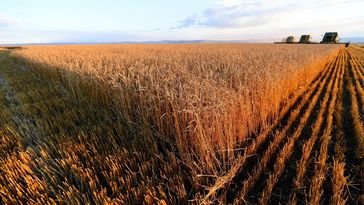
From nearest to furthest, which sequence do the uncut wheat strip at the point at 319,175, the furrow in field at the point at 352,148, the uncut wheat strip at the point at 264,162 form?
the uncut wheat strip at the point at 319,175
the uncut wheat strip at the point at 264,162
the furrow in field at the point at 352,148

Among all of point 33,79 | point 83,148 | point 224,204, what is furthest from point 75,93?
point 224,204

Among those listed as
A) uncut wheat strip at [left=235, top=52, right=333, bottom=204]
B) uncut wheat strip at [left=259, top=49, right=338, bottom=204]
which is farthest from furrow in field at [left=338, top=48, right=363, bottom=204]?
uncut wheat strip at [left=235, top=52, right=333, bottom=204]

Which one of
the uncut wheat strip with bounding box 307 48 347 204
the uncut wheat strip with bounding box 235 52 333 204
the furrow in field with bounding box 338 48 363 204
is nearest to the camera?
the uncut wheat strip with bounding box 307 48 347 204

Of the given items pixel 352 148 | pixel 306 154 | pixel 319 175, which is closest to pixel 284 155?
pixel 306 154

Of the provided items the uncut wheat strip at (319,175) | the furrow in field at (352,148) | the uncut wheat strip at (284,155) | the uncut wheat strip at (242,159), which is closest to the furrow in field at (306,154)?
the uncut wheat strip at (284,155)

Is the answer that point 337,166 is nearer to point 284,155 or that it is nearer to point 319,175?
point 319,175

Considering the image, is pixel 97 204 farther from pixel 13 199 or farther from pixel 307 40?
pixel 307 40

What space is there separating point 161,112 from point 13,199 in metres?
1.84

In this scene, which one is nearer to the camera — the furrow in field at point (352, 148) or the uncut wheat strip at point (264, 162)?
the uncut wheat strip at point (264, 162)

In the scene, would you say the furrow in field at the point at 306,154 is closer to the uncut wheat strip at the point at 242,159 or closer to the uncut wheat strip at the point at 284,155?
the uncut wheat strip at the point at 284,155

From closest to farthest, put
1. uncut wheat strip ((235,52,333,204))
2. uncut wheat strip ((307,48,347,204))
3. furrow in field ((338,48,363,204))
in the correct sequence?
1. uncut wheat strip ((307,48,347,204))
2. uncut wheat strip ((235,52,333,204))
3. furrow in field ((338,48,363,204))

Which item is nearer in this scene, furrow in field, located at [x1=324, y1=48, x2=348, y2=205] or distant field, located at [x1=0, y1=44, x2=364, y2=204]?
furrow in field, located at [x1=324, y1=48, x2=348, y2=205]

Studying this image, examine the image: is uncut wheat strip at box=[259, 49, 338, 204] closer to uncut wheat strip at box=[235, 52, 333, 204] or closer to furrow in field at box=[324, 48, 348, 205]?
uncut wheat strip at box=[235, 52, 333, 204]

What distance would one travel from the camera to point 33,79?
823 cm
